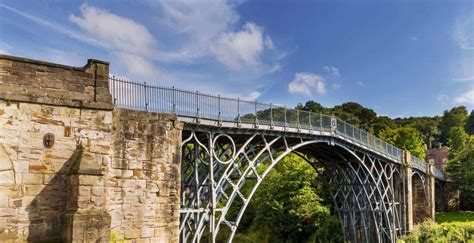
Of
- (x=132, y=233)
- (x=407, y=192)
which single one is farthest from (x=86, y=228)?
(x=407, y=192)

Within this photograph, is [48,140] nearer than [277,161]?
Yes

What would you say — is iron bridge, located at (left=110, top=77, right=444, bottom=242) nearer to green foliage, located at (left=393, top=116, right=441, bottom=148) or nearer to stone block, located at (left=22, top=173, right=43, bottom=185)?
stone block, located at (left=22, top=173, right=43, bottom=185)

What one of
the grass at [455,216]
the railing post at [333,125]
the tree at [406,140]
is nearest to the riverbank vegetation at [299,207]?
the grass at [455,216]

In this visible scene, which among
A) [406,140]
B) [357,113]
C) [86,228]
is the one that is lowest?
[86,228]

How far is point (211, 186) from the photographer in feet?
40.0

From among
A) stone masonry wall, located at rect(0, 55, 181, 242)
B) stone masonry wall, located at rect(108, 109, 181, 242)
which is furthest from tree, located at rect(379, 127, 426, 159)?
stone masonry wall, located at rect(0, 55, 181, 242)

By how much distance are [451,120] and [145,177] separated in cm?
8283

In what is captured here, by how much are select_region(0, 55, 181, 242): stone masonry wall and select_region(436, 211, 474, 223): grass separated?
30.2 meters

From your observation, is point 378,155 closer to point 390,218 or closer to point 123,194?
point 390,218

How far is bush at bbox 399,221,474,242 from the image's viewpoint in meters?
20.5

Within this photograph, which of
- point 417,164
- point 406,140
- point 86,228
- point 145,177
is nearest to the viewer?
point 86,228

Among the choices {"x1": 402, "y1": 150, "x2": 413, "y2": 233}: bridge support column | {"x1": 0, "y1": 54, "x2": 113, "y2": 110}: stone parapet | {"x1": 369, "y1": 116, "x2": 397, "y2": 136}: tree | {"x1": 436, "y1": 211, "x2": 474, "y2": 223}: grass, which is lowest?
{"x1": 436, "y1": 211, "x2": 474, "y2": 223}: grass

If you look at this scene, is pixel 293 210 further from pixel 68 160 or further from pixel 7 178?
pixel 7 178

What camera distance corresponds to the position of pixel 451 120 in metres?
78.1
